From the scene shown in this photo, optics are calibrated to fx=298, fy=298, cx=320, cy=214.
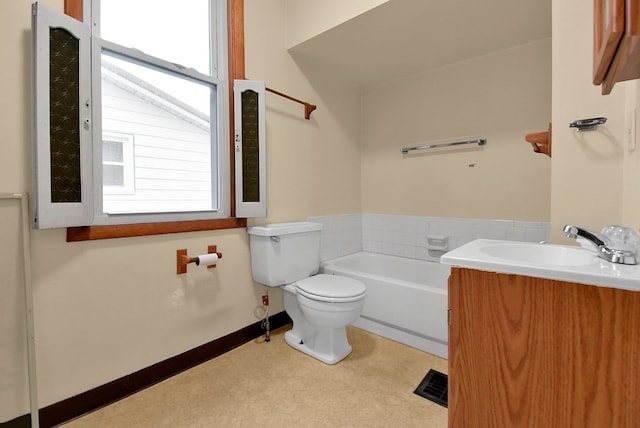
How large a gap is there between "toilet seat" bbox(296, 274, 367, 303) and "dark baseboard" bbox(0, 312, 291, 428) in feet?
1.75

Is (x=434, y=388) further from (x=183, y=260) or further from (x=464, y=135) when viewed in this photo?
(x=464, y=135)

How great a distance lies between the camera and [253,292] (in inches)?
82.0

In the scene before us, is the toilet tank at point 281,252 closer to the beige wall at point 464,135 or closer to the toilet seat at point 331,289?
the toilet seat at point 331,289

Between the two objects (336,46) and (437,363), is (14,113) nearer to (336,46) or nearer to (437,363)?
(336,46)

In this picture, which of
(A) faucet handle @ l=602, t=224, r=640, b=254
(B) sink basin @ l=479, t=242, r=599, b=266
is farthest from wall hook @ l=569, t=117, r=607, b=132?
(A) faucet handle @ l=602, t=224, r=640, b=254

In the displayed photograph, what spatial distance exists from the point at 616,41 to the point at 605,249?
0.57 meters

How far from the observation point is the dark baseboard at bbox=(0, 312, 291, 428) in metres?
1.28

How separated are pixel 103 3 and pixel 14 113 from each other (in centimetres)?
71

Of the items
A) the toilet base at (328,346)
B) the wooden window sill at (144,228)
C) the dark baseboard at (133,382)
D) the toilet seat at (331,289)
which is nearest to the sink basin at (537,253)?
the toilet seat at (331,289)

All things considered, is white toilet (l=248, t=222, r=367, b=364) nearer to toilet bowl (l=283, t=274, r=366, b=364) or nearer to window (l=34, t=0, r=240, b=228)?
toilet bowl (l=283, t=274, r=366, b=364)

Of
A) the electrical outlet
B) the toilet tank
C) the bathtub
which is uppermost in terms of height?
the electrical outlet

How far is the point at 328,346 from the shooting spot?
1.83 metres

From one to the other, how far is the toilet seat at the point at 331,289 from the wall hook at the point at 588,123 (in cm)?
131

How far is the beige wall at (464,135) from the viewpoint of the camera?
83.9 inches
